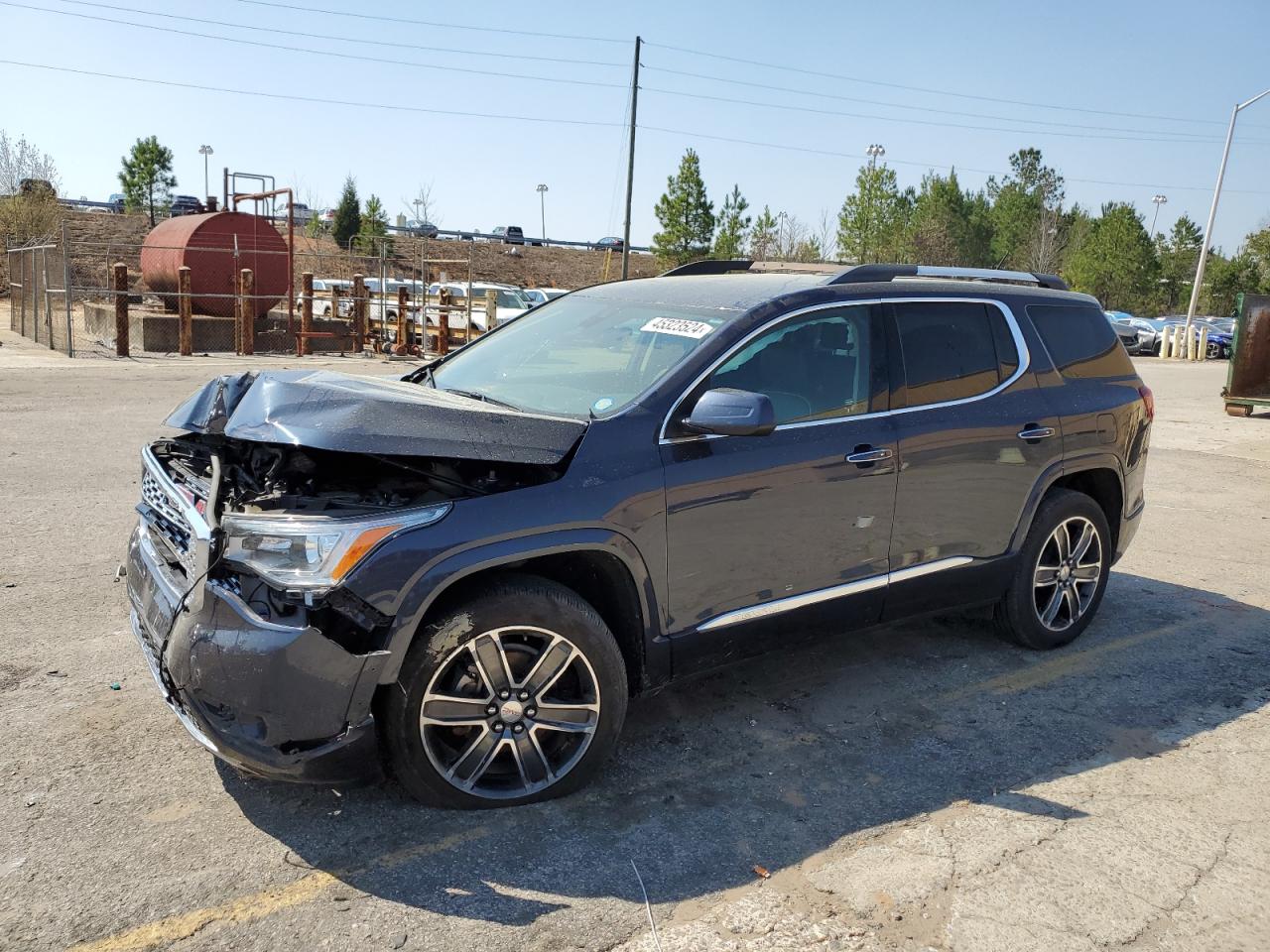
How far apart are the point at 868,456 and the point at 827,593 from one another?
1.89ft

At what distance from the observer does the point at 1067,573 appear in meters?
5.12

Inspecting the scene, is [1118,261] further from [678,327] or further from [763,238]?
[678,327]

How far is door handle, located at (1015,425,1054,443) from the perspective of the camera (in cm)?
469

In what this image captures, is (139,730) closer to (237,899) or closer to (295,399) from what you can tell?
(237,899)

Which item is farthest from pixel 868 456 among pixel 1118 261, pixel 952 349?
pixel 1118 261

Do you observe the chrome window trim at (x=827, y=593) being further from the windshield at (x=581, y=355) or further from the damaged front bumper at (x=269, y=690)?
the damaged front bumper at (x=269, y=690)

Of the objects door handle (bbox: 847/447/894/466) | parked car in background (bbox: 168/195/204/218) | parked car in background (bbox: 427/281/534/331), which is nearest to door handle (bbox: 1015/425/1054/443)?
door handle (bbox: 847/447/894/466)

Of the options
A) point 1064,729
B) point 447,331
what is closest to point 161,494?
point 1064,729

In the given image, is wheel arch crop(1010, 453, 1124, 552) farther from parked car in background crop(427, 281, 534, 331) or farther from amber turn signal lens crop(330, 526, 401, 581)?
parked car in background crop(427, 281, 534, 331)

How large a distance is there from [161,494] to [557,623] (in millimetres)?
1524

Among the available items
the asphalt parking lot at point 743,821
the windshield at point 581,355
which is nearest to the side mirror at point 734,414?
→ the windshield at point 581,355

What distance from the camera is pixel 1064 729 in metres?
4.20

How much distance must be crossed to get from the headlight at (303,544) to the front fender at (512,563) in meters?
0.18

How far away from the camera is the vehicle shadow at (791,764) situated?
3.04 metres
